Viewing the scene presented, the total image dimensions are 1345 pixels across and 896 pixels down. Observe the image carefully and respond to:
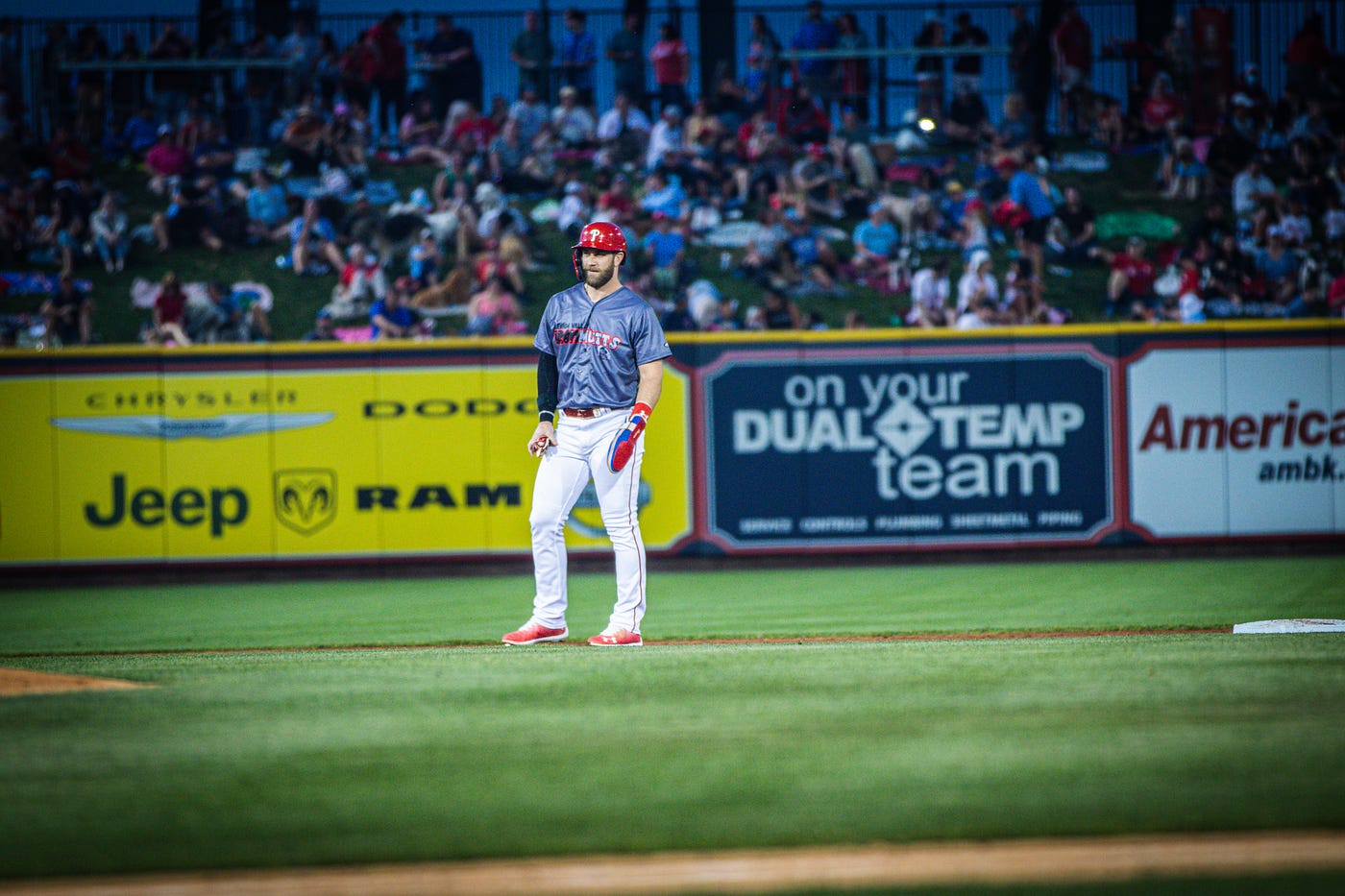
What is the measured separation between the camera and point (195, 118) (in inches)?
766

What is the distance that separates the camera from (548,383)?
7.50 m

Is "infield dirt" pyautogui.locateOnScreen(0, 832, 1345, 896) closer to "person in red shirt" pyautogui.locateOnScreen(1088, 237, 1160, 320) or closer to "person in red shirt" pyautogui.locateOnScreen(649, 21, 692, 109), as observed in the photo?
"person in red shirt" pyautogui.locateOnScreen(1088, 237, 1160, 320)

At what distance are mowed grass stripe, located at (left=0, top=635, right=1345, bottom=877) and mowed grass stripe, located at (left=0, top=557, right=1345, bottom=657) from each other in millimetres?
3326

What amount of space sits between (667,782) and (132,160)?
60.3 ft

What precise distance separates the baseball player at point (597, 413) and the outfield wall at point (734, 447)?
5930 mm

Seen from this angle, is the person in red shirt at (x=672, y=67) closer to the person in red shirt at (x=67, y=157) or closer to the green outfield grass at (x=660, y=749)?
the person in red shirt at (x=67, y=157)

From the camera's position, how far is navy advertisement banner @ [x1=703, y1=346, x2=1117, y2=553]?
44.8 ft

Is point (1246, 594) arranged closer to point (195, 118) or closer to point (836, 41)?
point (836, 41)

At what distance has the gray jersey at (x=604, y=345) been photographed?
7324mm

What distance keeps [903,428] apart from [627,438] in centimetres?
686

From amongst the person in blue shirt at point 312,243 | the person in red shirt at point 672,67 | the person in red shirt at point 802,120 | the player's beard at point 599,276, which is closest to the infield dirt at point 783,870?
the player's beard at point 599,276

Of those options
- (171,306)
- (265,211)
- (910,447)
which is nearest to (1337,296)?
(910,447)

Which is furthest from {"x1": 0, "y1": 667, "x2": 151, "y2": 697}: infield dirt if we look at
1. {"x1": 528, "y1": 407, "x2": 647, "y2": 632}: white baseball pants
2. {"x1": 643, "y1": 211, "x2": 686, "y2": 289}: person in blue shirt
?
{"x1": 643, "y1": 211, "x2": 686, "y2": 289}: person in blue shirt

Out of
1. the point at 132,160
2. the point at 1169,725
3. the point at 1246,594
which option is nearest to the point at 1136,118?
the point at 1246,594
